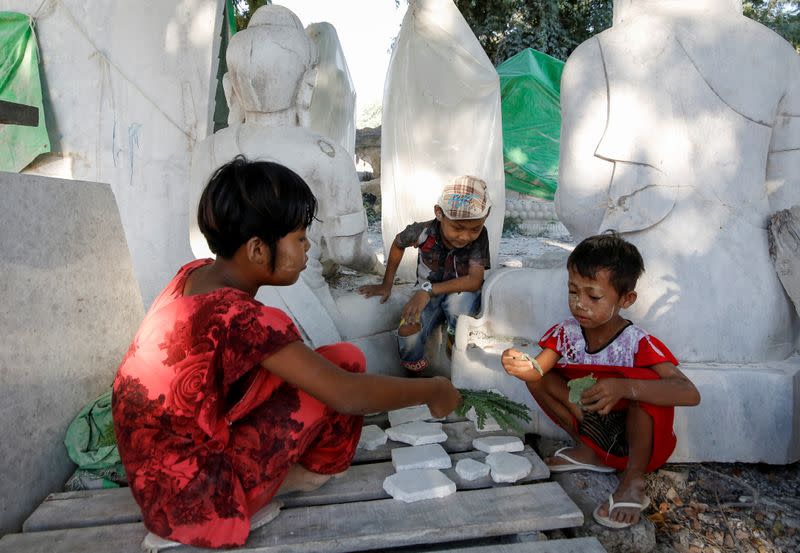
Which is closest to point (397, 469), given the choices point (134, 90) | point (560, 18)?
point (134, 90)

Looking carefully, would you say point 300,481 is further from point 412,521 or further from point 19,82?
point 19,82

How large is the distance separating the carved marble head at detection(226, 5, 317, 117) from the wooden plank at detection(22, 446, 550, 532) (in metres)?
1.61

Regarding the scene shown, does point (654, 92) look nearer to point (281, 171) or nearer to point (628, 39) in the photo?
point (628, 39)

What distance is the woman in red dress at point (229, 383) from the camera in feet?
4.94

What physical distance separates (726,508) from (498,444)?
764mm

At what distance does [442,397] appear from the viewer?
1.78 metres

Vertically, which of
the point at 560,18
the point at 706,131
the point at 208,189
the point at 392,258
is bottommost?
the point at 392,258

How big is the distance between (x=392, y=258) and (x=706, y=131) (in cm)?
142

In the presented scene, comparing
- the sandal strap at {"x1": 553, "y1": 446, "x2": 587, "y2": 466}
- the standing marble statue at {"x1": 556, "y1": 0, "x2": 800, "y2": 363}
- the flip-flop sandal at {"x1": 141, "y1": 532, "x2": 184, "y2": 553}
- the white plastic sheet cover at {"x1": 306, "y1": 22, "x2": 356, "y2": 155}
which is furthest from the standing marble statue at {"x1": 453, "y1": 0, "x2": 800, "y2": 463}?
the white plastic sheet cover at {"x1": 306, "y1": 22, "x2": 356, "y2": 155}

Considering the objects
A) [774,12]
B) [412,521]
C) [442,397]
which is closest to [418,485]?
[412,521]

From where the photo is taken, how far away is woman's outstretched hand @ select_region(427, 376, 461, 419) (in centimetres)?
176

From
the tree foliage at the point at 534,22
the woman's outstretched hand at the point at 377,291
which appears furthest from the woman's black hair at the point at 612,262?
the tree foliage at the point at 534,22

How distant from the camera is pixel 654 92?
92.5 inches

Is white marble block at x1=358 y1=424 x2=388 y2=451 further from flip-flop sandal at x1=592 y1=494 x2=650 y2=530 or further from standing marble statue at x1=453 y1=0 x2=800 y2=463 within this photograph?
flip-flop sandal at x1=592 y1=494 x2=650 y2=530
